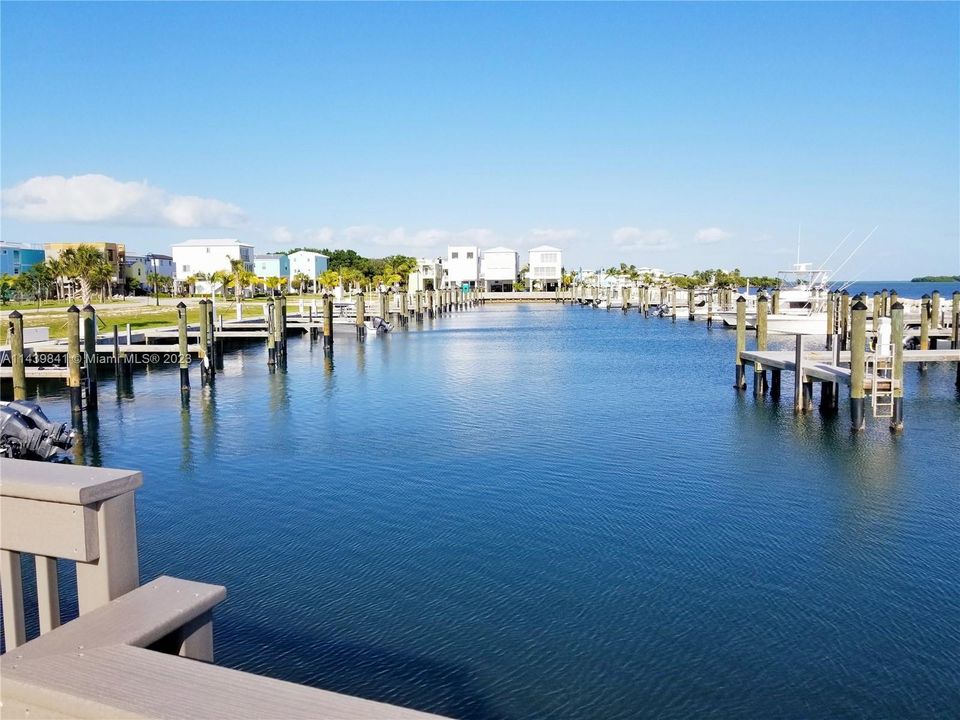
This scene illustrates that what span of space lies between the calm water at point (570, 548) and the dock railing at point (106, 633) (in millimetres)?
5730

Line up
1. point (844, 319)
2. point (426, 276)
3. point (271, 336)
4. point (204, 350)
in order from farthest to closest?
point (426, 276) < point (844, 319) < point (271, 336) < point (204, 350)

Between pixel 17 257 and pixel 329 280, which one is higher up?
pixel 17 257

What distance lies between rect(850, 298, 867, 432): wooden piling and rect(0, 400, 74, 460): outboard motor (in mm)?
19051

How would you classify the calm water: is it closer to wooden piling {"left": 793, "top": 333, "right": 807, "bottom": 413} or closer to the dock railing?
wooden piling {"left": 793, "top": 333, "right": 807, "bottom": 413}

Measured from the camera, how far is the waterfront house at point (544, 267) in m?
152

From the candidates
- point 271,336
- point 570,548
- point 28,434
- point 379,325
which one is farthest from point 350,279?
point 570,548

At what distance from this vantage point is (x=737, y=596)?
456 inches

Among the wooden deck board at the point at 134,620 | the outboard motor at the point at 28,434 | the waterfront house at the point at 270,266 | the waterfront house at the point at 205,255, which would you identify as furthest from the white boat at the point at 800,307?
the waterfront house at the point at 270,266

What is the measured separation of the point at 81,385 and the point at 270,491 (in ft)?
42.7

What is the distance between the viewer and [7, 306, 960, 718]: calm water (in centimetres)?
934

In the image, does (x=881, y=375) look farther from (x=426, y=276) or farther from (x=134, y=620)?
(x=426, y=276)

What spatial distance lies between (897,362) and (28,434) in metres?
20.6

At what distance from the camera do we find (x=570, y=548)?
13523 mm

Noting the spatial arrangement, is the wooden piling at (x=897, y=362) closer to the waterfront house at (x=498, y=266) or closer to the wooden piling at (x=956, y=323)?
the wooden piling at (x=956, y=323)
